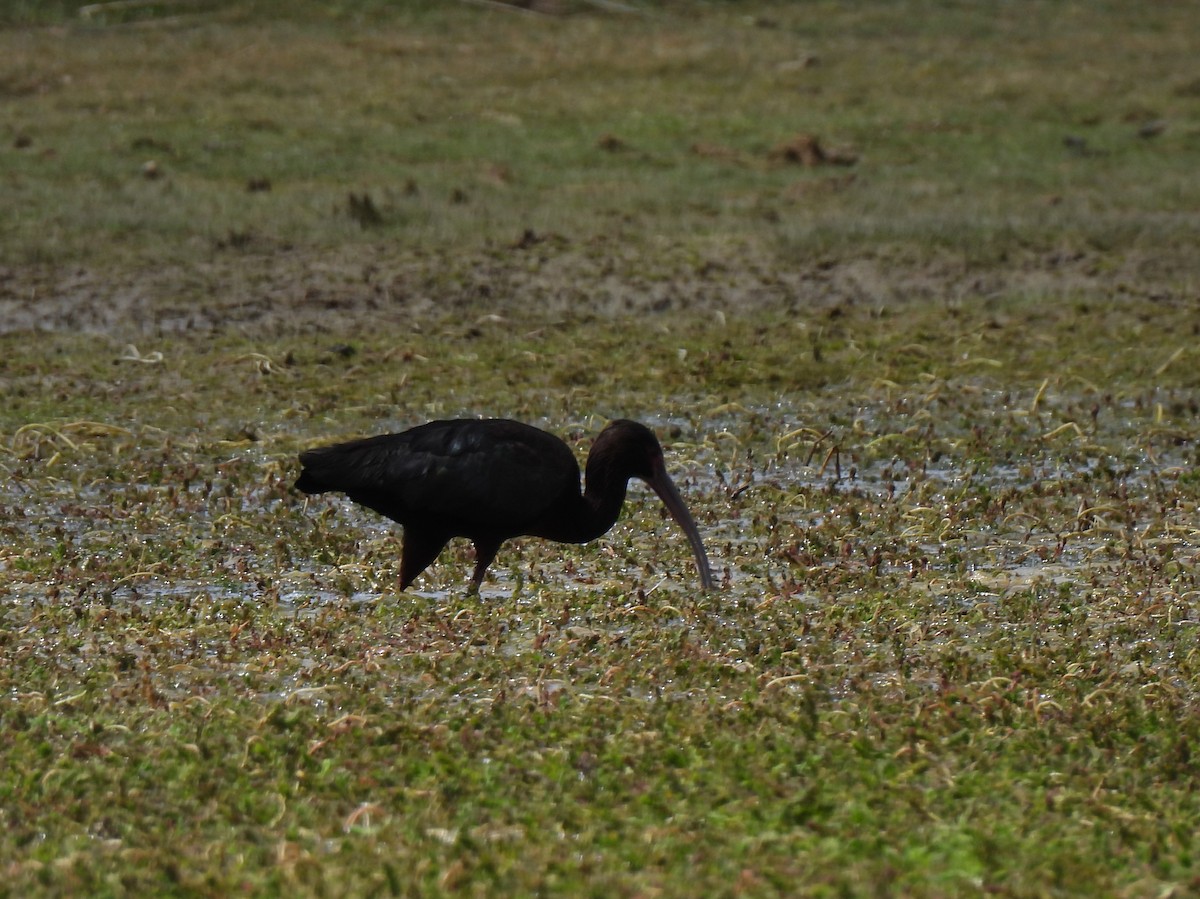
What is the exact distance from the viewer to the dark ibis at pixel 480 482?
7336 millimetres

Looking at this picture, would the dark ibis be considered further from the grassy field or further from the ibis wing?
the grassy field

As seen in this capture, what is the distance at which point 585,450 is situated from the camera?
10.1m

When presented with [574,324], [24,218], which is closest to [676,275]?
[574,324]

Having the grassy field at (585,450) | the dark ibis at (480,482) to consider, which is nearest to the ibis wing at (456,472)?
the dark ibis at (480,482)

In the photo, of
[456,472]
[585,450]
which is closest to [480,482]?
[456,472]

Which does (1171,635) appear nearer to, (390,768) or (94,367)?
(390,768)

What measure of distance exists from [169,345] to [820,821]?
25.9ft

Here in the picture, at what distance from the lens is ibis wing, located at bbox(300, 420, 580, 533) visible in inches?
288

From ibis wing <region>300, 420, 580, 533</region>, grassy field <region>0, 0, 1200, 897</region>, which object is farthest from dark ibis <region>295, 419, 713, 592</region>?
grassy field <region>0, 0, 1200, 897</region>

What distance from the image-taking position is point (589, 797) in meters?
5.44

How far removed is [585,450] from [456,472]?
2744mm

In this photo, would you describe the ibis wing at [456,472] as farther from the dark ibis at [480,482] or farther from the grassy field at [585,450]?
the grassy field at [585,450]

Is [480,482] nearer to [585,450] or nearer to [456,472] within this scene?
[456,472]

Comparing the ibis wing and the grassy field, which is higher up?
the ibis wing
